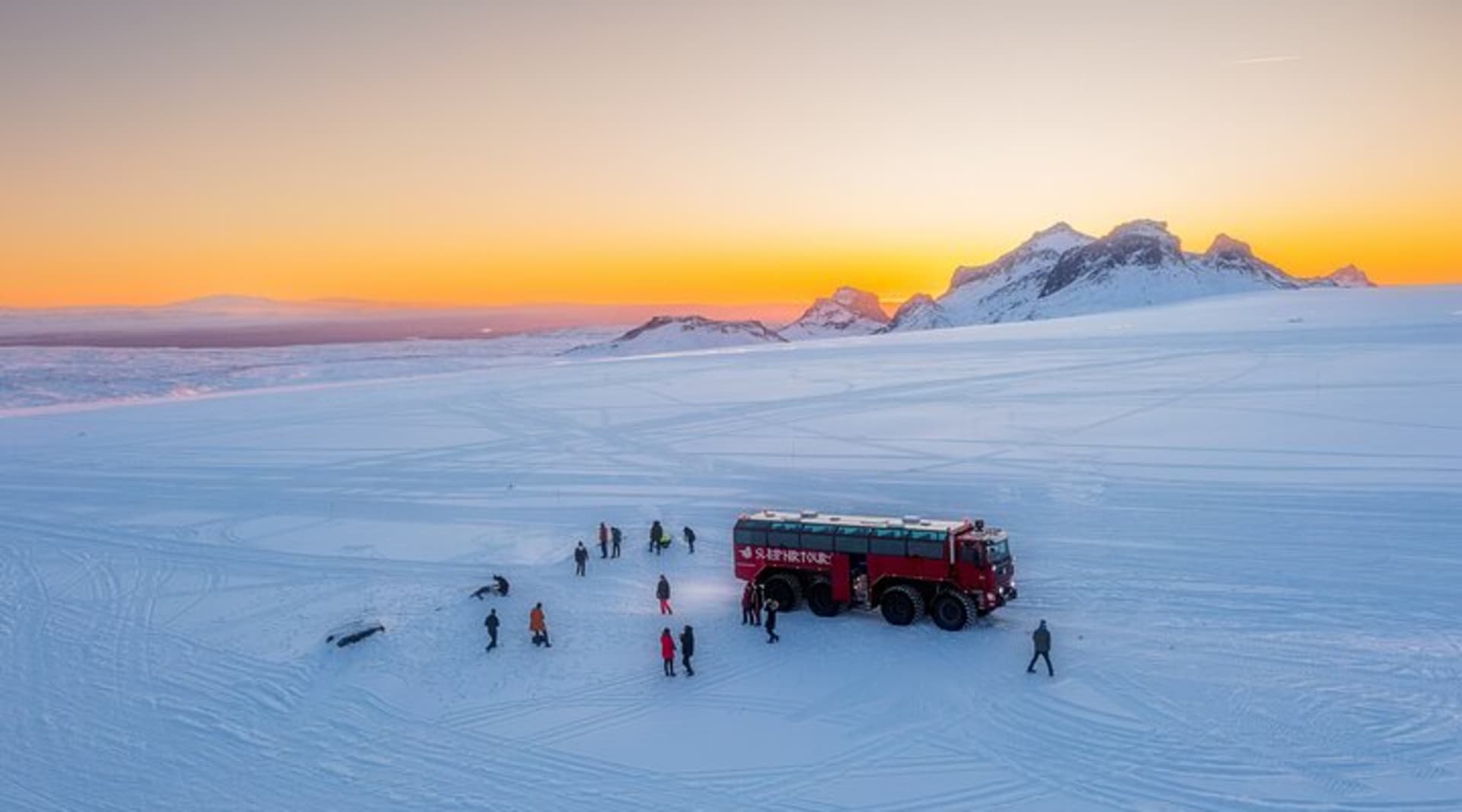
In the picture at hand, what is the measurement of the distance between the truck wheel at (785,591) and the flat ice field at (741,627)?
0.96 ft

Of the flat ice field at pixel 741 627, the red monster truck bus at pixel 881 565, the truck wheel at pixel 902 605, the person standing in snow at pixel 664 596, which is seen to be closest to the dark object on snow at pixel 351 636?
the flat ice field at pixel 741 627

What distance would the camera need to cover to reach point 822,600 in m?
20.1

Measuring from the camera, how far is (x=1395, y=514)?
25.3 meters

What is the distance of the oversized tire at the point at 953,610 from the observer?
18.7 m

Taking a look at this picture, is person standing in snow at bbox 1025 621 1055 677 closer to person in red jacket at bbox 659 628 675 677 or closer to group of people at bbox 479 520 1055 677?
group of people at bbox 479 520 1055 677

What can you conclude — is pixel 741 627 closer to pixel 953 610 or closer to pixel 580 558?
pixel 953 610

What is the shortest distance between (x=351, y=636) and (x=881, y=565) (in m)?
10.8

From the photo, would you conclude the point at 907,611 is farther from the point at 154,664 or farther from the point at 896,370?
the point at 896,370

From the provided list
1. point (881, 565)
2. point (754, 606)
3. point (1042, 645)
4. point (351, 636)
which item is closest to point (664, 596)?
point (754, 606)

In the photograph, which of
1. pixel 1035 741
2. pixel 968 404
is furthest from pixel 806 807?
pixel 968 404

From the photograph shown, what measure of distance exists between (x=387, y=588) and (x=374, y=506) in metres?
10.0

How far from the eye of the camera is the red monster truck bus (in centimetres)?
1889

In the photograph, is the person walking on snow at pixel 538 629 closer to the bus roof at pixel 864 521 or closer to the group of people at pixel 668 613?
the group of people at pixel 668 613

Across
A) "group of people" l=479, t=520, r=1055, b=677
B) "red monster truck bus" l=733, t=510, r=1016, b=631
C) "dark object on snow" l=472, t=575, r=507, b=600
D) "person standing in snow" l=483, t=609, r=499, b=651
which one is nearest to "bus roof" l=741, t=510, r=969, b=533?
"red monster truck bus" l=733, t=510, r=1016, b=631
